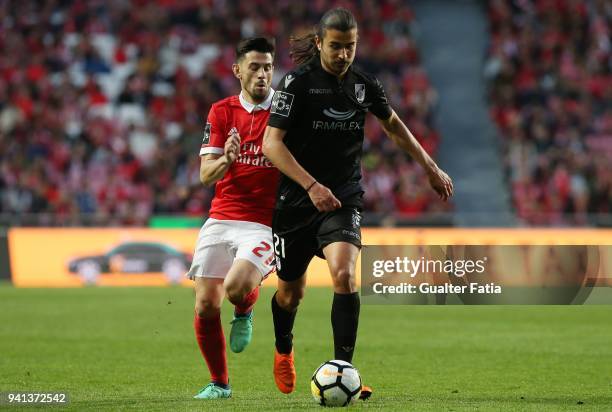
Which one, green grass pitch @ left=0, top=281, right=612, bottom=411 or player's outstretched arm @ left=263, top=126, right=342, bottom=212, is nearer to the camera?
player's outstretched arm @ left=263, top=126, right=342, bottom=212

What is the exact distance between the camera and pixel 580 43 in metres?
27.9

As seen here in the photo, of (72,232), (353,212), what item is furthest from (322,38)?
(72,232)

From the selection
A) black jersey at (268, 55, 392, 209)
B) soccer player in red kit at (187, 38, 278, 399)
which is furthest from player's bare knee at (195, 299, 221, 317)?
black jersey at (268, 55, 392, 209)

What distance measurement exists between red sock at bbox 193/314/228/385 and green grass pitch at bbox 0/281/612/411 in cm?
21

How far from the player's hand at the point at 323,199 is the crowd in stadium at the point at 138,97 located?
1532cm

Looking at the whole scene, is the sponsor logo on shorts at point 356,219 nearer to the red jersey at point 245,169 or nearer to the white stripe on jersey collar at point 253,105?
the red jersey at point 245,169

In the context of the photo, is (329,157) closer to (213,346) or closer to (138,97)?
(213,346)

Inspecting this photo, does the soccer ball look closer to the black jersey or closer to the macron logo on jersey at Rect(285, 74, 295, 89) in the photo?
the black jersey

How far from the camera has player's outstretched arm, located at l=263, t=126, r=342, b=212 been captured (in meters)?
6.73

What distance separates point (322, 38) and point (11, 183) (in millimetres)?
17644

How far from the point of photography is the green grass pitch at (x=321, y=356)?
741 cm

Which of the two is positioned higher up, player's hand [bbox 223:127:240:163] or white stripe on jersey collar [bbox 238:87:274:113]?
white stripe on jersey collar [bbox 238:87:274:113]

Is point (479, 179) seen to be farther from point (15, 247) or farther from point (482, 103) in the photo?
point (15, 247)

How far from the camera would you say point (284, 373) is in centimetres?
761
